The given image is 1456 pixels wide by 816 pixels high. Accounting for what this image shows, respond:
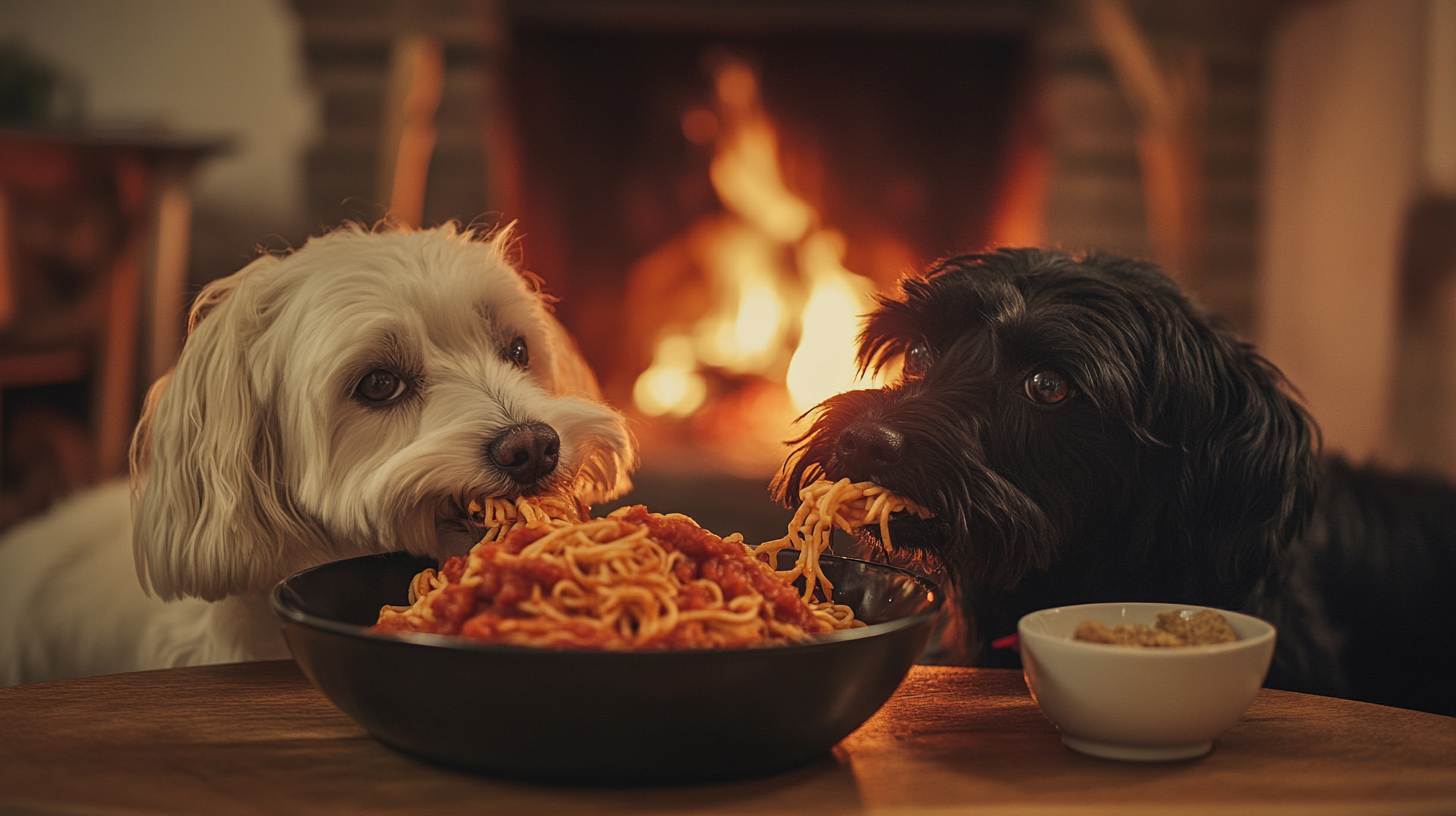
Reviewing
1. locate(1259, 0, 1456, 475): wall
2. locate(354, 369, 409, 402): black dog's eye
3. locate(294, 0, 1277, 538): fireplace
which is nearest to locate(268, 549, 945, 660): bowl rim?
locate(354, 369, 409, 402): black dog's eye

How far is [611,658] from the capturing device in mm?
713

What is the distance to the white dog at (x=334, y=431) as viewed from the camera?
1262mm

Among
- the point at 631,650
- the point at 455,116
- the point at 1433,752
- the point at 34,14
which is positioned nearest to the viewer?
the point at 631,650

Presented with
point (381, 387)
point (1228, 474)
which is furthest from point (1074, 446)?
point (381, 387)

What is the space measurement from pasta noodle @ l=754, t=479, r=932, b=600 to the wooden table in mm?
187

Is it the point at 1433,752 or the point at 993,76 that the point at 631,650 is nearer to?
the point at 1433,752

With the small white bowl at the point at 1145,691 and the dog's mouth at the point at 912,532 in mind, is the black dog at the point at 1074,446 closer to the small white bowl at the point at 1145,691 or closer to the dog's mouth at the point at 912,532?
the dog's mouth at the point at 912,532

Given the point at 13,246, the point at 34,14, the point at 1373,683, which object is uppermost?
the point at 34,14

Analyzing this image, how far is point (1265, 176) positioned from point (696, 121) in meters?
1.96

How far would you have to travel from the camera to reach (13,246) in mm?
2898

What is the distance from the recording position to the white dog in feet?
4.14

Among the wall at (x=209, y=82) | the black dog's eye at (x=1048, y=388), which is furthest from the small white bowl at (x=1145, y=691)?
the wall at (x=209, y=82)

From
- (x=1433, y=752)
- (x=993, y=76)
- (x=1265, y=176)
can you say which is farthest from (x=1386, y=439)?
(x=1433, y=752)

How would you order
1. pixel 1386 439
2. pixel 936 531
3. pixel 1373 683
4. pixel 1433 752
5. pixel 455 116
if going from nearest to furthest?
pixel 1433 752 → pixel 936 531 → pixel 1373 683 → pixel 1386 439 → pixel 455 116
